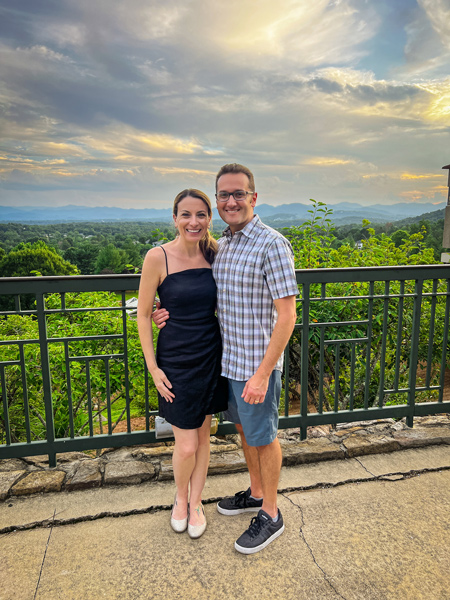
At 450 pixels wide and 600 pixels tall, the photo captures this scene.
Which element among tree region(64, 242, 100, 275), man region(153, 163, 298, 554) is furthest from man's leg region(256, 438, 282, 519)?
tree region(64, 242, 100, 275)

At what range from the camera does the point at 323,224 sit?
230 inches

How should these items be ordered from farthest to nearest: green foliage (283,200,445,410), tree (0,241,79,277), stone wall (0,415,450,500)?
tree (0,241,79,277) → green foliage (283,200,445,410) → stone wall (0,415,450,500)

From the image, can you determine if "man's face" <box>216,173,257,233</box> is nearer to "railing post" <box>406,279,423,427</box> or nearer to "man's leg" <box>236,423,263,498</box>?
"man's leg" <box>236,423,263,498</box>

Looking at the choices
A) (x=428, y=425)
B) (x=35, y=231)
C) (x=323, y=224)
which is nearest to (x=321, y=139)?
(x=35, y=231)

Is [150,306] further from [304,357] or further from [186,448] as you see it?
[304,357]

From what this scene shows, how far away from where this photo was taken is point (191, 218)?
1.76 metres

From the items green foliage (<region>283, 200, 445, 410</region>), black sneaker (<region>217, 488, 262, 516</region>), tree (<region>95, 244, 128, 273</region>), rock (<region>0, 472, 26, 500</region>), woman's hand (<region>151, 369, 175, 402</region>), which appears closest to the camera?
woman's hand (<region>151, 369, 175, 402</region>)

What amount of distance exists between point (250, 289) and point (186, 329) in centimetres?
34

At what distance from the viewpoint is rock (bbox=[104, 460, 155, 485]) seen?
7.46 ft

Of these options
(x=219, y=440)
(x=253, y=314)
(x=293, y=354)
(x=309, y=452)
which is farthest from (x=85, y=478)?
(x=293, y=354)

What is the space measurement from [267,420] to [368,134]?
56747 mm

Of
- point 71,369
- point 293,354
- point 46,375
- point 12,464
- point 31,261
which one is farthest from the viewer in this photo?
point 31,261

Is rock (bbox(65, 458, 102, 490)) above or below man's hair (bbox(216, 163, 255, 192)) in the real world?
below

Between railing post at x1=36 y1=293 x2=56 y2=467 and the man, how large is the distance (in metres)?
1.05
